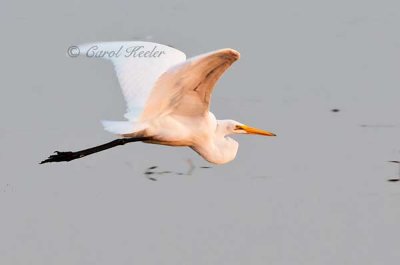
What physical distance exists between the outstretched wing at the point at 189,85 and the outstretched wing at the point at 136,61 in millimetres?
435

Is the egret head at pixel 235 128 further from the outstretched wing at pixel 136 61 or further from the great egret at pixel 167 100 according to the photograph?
the outstretched wing at pixel 136 61

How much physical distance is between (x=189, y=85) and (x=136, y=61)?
58.9 inches

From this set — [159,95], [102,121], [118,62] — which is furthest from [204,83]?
[118,62]

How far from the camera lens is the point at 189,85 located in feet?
27.5

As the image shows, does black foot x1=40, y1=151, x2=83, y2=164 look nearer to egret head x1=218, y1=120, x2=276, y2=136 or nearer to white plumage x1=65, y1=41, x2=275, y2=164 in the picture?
white plumage x1=65, y1=41, x2=275, y2=164

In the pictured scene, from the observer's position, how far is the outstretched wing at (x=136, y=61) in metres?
9.46

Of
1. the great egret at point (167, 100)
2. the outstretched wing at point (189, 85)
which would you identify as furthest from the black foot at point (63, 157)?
the outstretched wing at point (189, 85)

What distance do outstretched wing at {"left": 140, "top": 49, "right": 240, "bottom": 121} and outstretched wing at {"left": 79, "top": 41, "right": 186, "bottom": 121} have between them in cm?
44

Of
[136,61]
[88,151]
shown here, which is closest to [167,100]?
[88,151]

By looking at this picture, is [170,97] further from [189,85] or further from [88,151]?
[88,151]

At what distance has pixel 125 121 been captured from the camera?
8.91 m

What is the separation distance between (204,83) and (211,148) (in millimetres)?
1183

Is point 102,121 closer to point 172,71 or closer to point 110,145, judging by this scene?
point 110,145

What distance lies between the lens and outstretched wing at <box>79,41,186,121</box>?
31.1 feet
